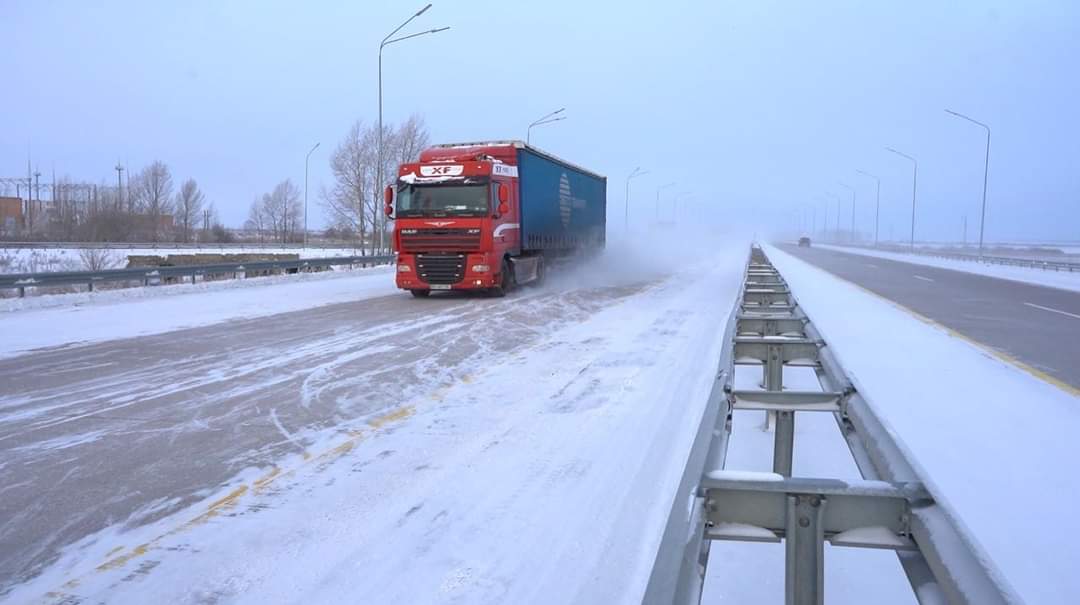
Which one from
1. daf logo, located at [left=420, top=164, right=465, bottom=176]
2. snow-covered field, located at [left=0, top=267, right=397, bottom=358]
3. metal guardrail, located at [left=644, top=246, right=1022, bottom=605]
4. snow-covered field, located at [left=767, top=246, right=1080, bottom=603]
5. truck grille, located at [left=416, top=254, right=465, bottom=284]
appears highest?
daf logo, located at [left=420, top=164, right=465, bottom=176]

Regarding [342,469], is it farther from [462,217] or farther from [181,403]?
[462,217]

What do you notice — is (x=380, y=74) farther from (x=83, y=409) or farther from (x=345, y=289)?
(x=83, y=409)

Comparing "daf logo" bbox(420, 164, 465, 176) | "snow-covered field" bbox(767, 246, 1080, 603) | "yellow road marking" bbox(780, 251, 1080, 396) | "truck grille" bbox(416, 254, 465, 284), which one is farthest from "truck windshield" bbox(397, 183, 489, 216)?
"yellow road marking" bbox(780, 251, 1080, 396)

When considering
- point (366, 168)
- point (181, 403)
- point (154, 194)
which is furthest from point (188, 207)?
point (181, 403)

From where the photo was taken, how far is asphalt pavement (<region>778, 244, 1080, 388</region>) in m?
11.9

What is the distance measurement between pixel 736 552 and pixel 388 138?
48065 mm

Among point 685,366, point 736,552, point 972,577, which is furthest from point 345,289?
point 972,577

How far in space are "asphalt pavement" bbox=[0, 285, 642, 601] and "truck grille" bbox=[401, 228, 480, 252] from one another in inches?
162

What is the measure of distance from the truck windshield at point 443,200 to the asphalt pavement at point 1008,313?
1080 centimetres

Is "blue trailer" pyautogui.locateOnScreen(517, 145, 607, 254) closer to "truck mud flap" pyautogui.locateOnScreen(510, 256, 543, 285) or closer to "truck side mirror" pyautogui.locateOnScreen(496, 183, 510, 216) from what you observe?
"truck mud flap" pyautogui.locateOnScreen(510, 256, 543, 285)

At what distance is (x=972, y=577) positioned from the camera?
2.17 metres

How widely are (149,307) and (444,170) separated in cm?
762

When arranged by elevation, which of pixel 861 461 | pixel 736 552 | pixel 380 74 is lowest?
pixel 736 552

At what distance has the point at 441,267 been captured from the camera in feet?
64.6
